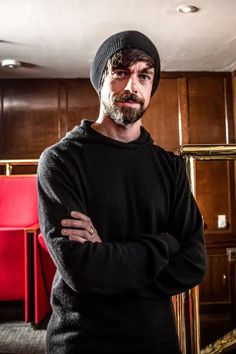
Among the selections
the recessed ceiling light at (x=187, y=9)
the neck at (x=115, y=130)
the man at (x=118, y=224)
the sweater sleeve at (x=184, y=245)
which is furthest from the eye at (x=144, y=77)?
the recessed ceiling light at (x=187, y=9)

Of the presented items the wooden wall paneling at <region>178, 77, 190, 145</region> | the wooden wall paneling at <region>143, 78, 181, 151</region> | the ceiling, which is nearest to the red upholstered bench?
the ceiling

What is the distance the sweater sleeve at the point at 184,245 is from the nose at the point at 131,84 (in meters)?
0.24

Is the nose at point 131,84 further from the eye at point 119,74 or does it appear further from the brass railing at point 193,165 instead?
the brass railing at point 193,165

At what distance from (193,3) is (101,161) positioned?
77.7 inches

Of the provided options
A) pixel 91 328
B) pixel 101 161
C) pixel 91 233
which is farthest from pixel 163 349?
pixel 101 161

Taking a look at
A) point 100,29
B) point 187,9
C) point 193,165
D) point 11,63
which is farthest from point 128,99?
point 11,63

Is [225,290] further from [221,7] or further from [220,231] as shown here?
[221,7]

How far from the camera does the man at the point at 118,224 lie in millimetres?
941

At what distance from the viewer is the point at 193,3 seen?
259 cm

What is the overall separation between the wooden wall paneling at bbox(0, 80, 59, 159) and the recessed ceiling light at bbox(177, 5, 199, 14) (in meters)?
2.08

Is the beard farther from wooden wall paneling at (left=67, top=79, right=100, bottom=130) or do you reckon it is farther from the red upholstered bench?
wooden wall paneling at (left=67, top=79, right=100, bottom=130)

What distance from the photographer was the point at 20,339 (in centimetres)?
272

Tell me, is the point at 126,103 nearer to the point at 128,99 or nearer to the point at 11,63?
the point at 128,99

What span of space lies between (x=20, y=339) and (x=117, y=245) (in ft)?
6.95
